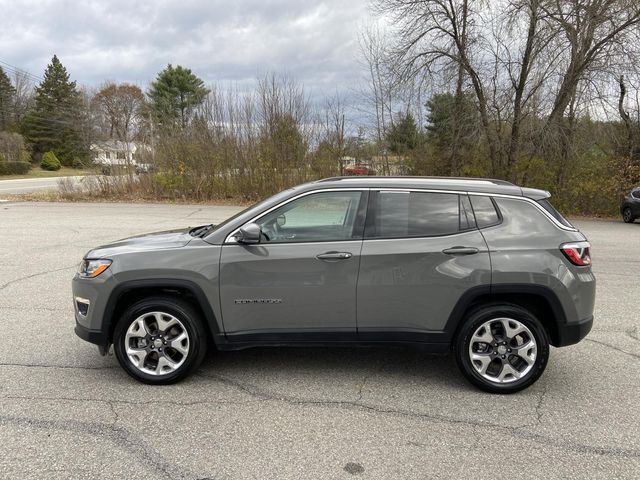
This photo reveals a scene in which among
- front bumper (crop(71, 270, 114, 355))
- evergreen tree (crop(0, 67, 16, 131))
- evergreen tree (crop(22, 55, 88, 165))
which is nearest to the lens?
front bumper (crop(71, 270, 114, 355))

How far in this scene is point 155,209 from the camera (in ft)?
59.4

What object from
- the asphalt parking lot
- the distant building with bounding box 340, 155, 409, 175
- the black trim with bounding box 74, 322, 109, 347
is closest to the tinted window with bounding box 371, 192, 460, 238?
the asphalt parking lot

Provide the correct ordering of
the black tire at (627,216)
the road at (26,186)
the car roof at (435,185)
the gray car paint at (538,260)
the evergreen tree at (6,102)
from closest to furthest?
the gray car paint at (538,260) < the car roof at (435,185) < the black tire at (627,216) < the road at (26,186) < the evergreen tree at (6,102)

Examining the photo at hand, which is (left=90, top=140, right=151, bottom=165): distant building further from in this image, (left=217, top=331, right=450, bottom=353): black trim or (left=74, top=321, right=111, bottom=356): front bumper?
(left=217, top=331, right=450, bottom=353): black trim

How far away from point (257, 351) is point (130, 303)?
50.6 inches

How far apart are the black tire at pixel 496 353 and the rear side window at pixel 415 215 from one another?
0.71 m

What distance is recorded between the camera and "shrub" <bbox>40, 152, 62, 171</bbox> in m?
55.1

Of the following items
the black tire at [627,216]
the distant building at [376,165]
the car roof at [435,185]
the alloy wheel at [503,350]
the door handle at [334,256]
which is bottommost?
the alloy wheel at [503,350]

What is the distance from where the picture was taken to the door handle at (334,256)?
11.8 ft

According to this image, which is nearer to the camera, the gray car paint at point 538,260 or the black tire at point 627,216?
the gray car paint at point 538,260

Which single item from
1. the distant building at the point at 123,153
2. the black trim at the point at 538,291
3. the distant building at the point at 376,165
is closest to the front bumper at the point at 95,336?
the black trim at the point at 538,291

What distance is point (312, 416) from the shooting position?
3307 mm

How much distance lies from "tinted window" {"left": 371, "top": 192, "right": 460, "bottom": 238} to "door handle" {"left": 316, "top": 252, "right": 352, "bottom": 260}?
0.94 feet

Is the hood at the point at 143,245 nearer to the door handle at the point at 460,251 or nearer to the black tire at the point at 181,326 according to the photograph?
the black tire at the point at 181,326
